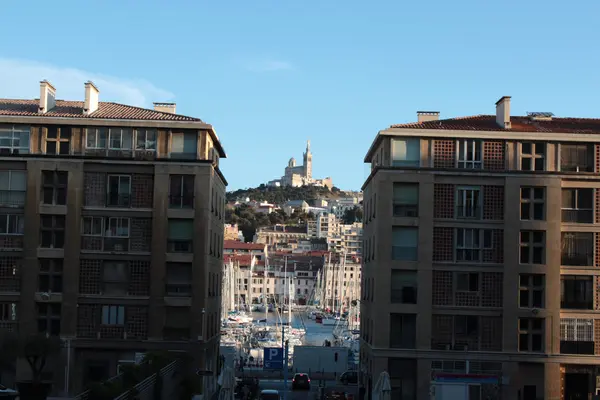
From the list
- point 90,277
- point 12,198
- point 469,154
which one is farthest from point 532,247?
point 12,198

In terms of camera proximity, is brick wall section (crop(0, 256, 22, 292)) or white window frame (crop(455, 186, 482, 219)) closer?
brick wall section (crop(0, 256, 22, 292))

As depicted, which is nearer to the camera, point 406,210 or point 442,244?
point 442,244

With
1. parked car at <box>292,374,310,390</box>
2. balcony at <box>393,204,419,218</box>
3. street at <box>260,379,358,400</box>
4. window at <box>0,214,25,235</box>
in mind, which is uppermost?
balcony at <box>393,204,419,218</box>

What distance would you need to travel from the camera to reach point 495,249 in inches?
2299

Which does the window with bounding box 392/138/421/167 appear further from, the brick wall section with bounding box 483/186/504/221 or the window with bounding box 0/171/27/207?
the window with bounding box 0/171/27/207

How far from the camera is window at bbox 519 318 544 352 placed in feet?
190

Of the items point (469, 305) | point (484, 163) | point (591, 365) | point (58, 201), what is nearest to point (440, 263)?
point (469, 305)

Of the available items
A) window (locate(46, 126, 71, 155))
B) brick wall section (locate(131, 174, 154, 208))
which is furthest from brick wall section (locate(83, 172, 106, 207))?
window (locate(46, 126, 71, 155))

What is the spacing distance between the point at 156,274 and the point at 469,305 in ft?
60.5

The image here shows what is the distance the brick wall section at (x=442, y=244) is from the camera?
5834 centimetres

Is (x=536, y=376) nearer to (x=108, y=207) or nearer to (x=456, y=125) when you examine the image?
(x=456, y=125)

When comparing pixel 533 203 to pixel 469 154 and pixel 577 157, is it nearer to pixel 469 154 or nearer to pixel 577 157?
pixel 577 157

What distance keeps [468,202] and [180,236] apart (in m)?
17.2

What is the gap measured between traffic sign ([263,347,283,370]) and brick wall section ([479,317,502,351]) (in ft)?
102
